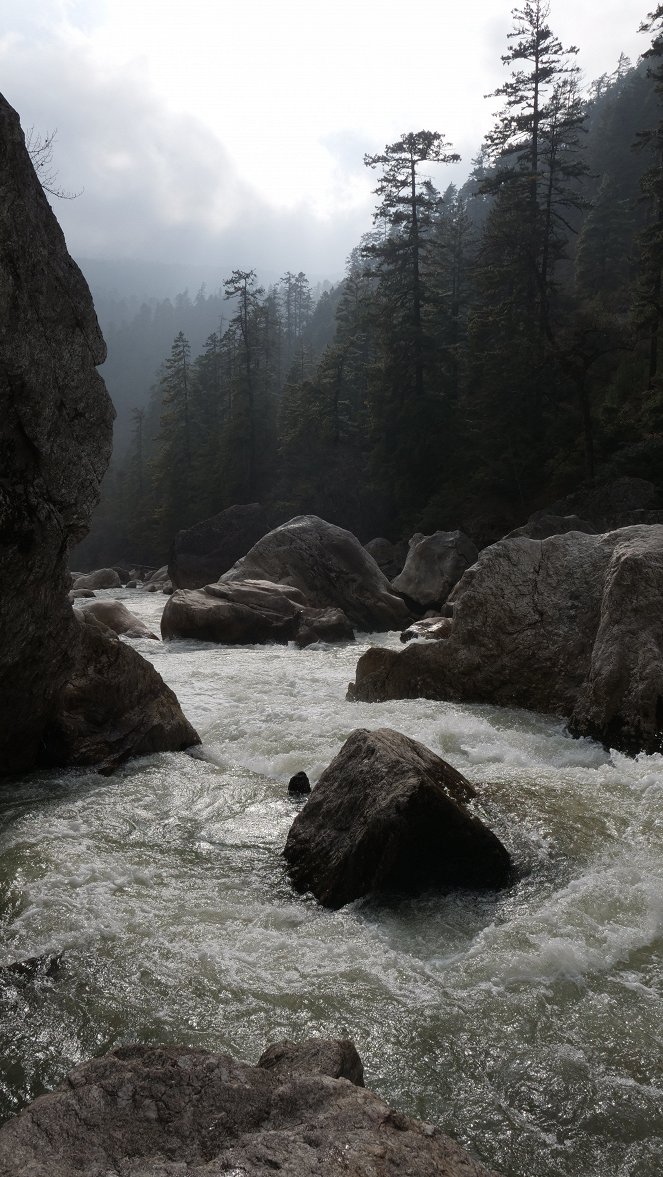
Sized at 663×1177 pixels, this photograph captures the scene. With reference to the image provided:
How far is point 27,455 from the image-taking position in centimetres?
638

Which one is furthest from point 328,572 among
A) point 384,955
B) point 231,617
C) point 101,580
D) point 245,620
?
point 101,580

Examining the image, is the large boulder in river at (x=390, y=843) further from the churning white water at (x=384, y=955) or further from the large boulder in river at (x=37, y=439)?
the large boulder in river at (x=37, y=439)

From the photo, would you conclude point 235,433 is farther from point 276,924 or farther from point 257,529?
point 276,924

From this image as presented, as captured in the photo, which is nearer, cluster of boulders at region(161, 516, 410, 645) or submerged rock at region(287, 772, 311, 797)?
submerged rock at region(287, 772, 311, 797)

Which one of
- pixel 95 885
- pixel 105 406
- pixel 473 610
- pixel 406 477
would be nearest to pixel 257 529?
pixel 406 477

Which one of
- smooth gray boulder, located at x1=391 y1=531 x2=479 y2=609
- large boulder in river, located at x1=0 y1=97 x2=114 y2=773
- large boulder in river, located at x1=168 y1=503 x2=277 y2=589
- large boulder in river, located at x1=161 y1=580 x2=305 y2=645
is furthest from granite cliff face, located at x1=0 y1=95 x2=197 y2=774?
large boulder in river, located at x1=168 y1=503 x2=277 y2=589

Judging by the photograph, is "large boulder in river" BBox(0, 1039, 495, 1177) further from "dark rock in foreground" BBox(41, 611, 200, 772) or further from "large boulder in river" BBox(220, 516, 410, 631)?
"large boulder in river" BBox(220, 516, 410, 631)

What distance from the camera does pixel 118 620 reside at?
17844 millimetres

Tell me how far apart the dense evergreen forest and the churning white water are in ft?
62.3

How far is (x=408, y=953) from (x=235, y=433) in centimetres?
4365

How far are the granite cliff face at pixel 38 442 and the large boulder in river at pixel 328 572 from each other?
12307mm

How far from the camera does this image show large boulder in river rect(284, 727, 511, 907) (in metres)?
4.84

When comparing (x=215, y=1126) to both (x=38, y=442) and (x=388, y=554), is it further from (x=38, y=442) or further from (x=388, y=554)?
(x=388, y=554)

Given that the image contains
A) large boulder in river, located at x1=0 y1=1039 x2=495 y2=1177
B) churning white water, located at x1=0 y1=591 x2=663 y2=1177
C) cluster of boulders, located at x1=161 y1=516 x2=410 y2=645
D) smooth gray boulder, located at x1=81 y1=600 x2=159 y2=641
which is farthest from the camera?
smooth gray boulder, located at x1=81 y1=600 x2=159 y2=641
